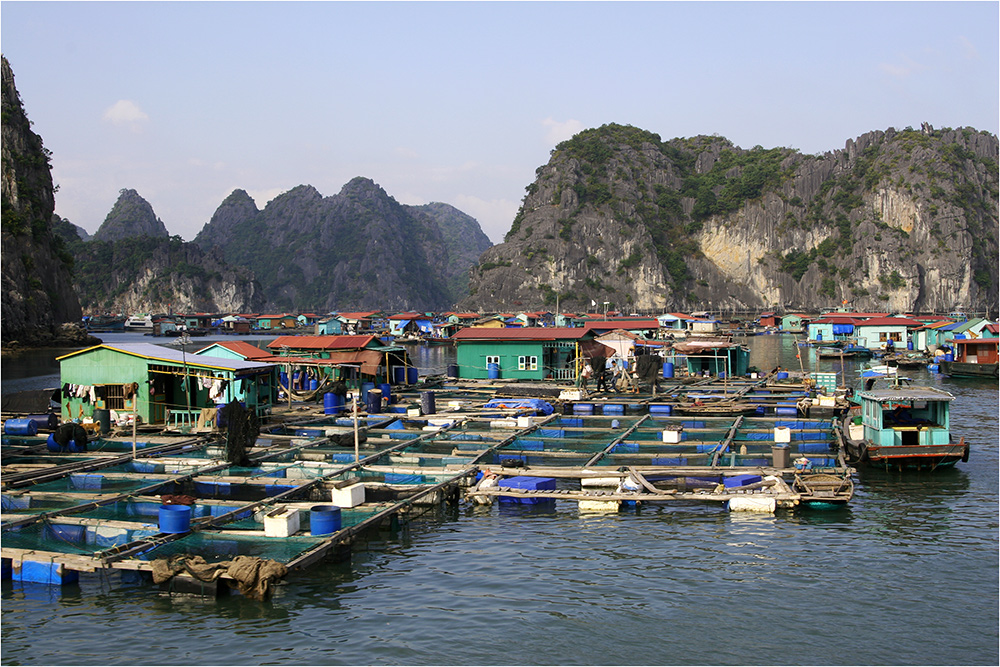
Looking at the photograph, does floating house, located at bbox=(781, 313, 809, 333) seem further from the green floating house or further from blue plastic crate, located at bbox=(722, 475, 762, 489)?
blue plastic crate, located at bbox=(722, 475, 762, 489)

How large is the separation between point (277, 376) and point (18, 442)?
1253 centimetres

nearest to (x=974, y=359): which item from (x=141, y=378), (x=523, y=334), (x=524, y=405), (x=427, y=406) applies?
(x=523, y=334)

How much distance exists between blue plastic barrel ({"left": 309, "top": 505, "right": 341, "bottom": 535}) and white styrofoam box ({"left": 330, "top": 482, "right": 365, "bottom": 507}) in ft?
6.60

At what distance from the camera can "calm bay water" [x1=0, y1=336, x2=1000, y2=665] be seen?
13508 millimetres

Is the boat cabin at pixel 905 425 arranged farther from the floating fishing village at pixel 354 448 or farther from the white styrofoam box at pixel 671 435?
the white styrofoam box at pixel 671 435

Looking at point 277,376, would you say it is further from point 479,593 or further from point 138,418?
point 479,593

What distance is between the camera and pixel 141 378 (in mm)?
30859

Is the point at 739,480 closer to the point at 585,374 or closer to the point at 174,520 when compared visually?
the point at 174,520

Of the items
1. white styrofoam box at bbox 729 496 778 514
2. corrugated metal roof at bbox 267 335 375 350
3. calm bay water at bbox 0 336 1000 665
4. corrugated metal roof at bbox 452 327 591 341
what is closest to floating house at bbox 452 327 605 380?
corrugated metal roof at bbox 452 327 591 341

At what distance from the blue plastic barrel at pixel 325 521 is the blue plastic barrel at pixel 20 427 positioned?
18014 millimetres

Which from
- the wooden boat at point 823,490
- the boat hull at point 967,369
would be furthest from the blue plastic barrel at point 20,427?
the boat hull at point 967,369

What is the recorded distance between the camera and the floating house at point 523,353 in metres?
48.8

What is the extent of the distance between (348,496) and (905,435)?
18207 mm

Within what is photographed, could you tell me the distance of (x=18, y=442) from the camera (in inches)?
1136
